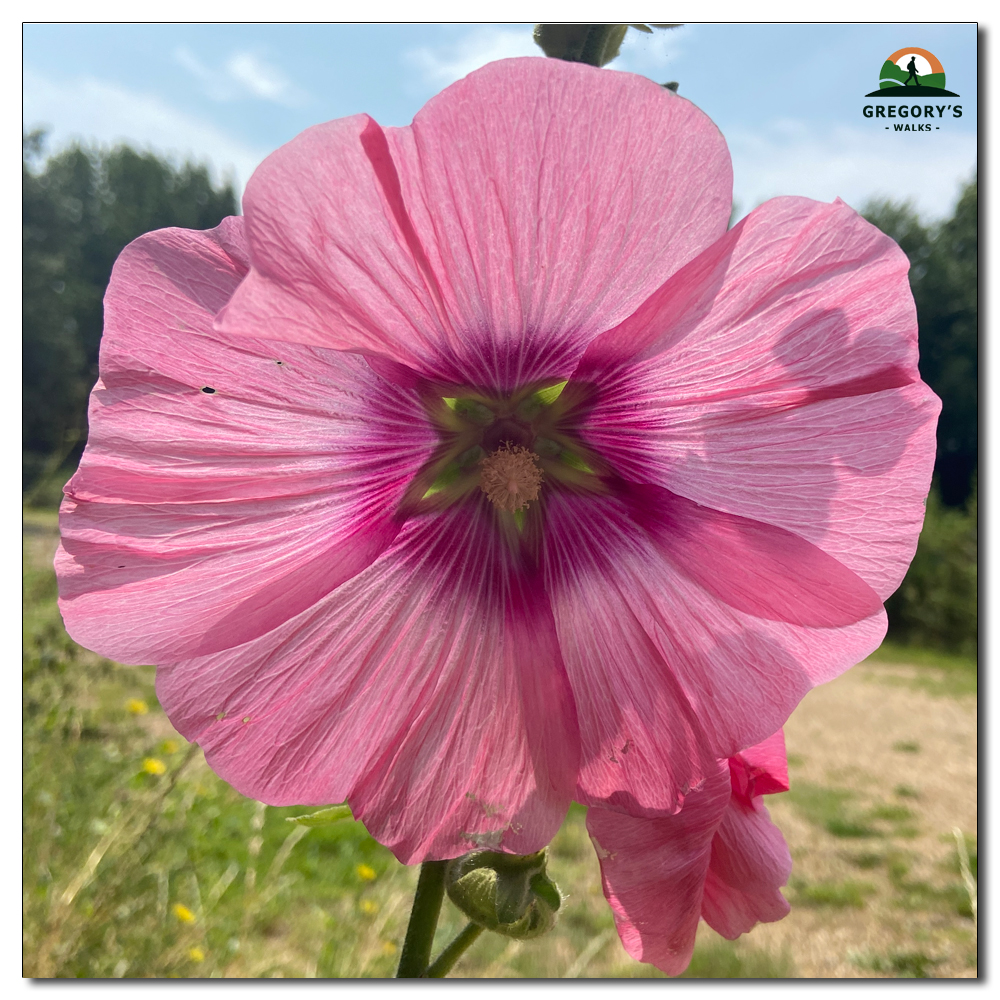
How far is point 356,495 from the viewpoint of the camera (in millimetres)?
478

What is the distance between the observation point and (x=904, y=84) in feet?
4.28

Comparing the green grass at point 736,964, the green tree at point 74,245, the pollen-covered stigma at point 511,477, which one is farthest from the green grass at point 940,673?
the pollen-covered stigma at point 511,477

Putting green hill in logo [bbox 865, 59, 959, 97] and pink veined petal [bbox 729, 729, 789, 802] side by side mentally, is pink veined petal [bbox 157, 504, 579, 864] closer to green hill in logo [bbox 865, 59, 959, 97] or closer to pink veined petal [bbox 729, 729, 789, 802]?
pink veined petal [bbox 729, 729, 789, 802]

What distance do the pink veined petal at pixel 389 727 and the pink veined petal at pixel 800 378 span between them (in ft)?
0.46

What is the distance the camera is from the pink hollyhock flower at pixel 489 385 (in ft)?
1.18

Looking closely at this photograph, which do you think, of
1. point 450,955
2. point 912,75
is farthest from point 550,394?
point 912,75

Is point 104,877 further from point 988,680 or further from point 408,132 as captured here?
point 408,132

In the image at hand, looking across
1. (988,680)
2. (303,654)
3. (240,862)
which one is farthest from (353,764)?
(240,862)

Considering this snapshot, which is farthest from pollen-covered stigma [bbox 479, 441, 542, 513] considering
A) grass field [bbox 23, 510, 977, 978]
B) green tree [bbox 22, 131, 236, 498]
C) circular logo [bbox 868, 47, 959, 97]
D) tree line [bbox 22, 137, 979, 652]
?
green tree [bbox 22, 131, 236, 498]

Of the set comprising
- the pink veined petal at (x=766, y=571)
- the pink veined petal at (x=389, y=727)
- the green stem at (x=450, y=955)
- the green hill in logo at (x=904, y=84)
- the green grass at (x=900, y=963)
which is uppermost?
the green hill in logo at (x=904, y=84)

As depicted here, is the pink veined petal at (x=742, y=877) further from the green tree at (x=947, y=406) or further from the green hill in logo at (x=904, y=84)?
the green hill in logo at (x=904, y=84)

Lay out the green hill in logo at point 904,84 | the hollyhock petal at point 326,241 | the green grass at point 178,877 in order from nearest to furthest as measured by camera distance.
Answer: the hollyhock petal at point 326,241 → the green hill in logo at point 904,84 → the green grass at point 178,877

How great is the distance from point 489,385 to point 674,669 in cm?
18

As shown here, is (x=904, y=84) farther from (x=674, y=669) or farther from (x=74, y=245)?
(x=74, y=245)
